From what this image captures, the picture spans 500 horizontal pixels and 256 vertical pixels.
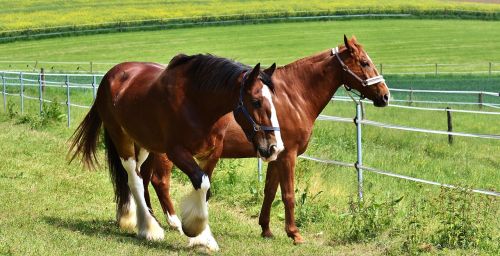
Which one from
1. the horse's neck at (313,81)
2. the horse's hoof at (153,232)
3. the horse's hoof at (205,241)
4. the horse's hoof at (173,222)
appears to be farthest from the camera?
the horse's hoof at (173,222)

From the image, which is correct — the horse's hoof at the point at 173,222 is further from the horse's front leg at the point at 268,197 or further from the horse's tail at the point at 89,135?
the horse's tail at the point at 89,135

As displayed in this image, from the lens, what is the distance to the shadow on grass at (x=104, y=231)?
25.7ft

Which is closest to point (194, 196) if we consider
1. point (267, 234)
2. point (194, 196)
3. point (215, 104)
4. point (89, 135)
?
point (194, 196)

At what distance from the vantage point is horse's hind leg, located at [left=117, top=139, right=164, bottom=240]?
8180 millimetres

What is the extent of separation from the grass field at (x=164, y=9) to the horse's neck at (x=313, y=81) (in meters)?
48.0

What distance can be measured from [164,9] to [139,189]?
5247 centimetres

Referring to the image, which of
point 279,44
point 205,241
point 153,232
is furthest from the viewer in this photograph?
point 279,44

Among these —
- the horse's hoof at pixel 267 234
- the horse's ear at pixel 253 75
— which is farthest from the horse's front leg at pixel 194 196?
the horse's hoof at pixel 267 234

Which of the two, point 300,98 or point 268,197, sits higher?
point 300,98

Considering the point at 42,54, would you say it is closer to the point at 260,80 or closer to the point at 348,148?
the point at 348,148

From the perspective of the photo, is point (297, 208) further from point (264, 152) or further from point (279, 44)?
point (279, 44)

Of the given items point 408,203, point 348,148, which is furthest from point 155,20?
point 408,203

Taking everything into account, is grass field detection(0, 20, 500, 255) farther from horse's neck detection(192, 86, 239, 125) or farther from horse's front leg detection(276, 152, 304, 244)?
horse's neck detection(192, 86, 239, 125)

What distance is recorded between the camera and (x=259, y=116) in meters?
7.06
